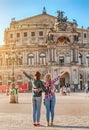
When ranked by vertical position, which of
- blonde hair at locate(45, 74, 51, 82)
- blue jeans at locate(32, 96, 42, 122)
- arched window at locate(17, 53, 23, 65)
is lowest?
blue jeans at locate(32, 96, 42, 122)

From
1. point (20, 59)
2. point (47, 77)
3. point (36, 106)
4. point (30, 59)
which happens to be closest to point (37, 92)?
point (36, 106)

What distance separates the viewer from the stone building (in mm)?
91938

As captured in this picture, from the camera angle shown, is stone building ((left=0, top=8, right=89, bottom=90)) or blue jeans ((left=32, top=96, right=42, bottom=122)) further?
stone building ((left=0, top=8, right=89, bottom=90))

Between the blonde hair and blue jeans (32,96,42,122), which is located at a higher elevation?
the blonde hair

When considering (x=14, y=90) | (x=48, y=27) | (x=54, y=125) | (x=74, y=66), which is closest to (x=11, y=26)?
(x=48, y=27)

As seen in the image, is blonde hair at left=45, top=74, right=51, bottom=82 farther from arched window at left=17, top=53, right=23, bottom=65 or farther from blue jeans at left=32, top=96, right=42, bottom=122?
arched window at left=17, top=53, right=23, bottom=65

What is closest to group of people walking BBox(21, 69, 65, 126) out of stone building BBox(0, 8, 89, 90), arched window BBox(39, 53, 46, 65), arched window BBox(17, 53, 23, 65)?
stone building BBox(0, 8, 89, 90)

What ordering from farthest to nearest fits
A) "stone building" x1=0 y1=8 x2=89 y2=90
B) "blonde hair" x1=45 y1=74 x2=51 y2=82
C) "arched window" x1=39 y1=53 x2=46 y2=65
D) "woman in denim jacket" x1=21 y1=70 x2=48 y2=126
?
"arched window" x1=39 y1=53 x2=46 y2=65 < "stone building" x1=0 y1=8 x2=89 y2=90 < "blonde hair" x1=45 y1=74 x2=51 y2=82 < "woman in denim jacket" x1=21 y1=70 x2=48 y2=126

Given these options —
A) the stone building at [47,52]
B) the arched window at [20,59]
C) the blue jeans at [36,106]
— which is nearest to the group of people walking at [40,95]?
the blue jeans at [36,106]

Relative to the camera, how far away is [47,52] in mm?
94625

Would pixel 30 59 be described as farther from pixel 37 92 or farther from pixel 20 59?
pixel 37 92

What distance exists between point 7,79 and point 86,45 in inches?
854

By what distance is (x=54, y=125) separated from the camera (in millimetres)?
15422

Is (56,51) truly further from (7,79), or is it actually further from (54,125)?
(54,125)
